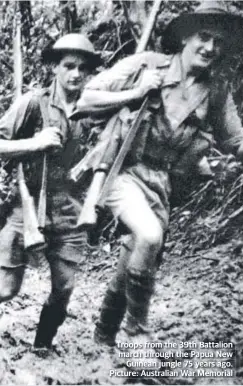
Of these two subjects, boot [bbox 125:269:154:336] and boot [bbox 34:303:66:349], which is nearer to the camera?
boot [bbox 125:269:154:336]

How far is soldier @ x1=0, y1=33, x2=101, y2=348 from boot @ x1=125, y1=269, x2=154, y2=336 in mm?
519

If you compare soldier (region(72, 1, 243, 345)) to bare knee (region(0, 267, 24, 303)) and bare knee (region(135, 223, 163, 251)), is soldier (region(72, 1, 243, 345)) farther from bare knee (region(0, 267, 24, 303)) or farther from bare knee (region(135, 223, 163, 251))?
bare knee (region(0, 267, 24, 303))

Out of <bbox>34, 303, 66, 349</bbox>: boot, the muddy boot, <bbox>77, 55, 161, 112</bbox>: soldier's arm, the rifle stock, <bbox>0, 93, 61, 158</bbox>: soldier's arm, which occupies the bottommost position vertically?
<bbox>34, 303, 66, 349</bbox>: boot

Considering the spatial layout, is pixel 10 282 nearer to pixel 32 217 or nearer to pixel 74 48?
pixel 32 217

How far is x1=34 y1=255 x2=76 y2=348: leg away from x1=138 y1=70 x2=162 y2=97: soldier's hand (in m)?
1.23

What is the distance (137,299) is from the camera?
11.4 feet

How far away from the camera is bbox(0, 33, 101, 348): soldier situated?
12.5ft

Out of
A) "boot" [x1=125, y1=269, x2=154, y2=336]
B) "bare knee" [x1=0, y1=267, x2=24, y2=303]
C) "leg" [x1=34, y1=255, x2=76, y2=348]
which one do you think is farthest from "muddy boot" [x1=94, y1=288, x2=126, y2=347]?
"bare knee" [x1=0, y1=267, x2=24, y2=303]

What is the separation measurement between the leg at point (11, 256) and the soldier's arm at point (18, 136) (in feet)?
1.35

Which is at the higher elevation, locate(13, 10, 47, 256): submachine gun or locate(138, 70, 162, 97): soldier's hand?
locate(138, 70, 162, 97): soldier's hand

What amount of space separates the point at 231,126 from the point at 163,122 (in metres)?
0.43

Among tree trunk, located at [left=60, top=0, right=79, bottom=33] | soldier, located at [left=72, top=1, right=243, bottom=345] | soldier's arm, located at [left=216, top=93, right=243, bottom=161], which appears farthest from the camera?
tree trunk, located at [left=60, top=0, right=79, bottom=33]

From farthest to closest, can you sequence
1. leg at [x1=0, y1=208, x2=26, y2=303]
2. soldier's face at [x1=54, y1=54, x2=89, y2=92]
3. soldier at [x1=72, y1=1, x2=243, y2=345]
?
leg at [x1=0, y1=208, x2=26, y2=303] → soldier's face at [x1=54, y1=54, x2=89, y2=92] → soldier at [x1=72, y1=1, x2=243, y2=345]

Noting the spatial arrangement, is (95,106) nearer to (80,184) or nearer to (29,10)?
(80,184)
